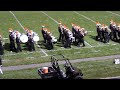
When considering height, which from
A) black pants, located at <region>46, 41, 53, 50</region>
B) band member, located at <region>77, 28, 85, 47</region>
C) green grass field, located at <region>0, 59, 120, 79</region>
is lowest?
green grass field, located at <region>0, 59, 120, 79</region>

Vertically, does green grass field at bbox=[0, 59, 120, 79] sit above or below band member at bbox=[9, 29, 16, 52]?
below

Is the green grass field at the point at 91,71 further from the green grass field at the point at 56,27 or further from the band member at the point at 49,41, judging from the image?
the band member at the point at 49,41

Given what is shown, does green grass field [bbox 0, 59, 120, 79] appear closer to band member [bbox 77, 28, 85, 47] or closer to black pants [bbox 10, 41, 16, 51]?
band member [bbox 77, 28, 85, 47]

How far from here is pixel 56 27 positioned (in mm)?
25844

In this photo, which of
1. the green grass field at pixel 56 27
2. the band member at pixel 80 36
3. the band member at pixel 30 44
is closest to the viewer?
the green grass field at pixel 56 27

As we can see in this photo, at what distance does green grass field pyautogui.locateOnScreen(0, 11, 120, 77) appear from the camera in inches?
720

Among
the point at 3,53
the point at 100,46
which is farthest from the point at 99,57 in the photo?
the point at 3,53

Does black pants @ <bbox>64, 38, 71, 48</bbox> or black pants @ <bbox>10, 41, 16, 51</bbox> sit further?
black pants @ <bbox>64, 38, 71, 48</bbox>

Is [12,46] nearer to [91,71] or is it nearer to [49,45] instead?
[49,45]

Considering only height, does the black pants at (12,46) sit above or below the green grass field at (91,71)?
above

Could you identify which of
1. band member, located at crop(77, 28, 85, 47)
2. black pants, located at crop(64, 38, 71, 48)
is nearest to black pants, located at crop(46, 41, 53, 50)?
black pants, located at crop(64, 38, 71, 48)

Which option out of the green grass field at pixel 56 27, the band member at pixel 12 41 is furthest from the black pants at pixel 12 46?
the green grass field at pixel 56 27

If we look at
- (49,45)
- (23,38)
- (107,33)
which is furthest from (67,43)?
(107,33)

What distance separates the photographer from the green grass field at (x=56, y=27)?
18.3 metres
